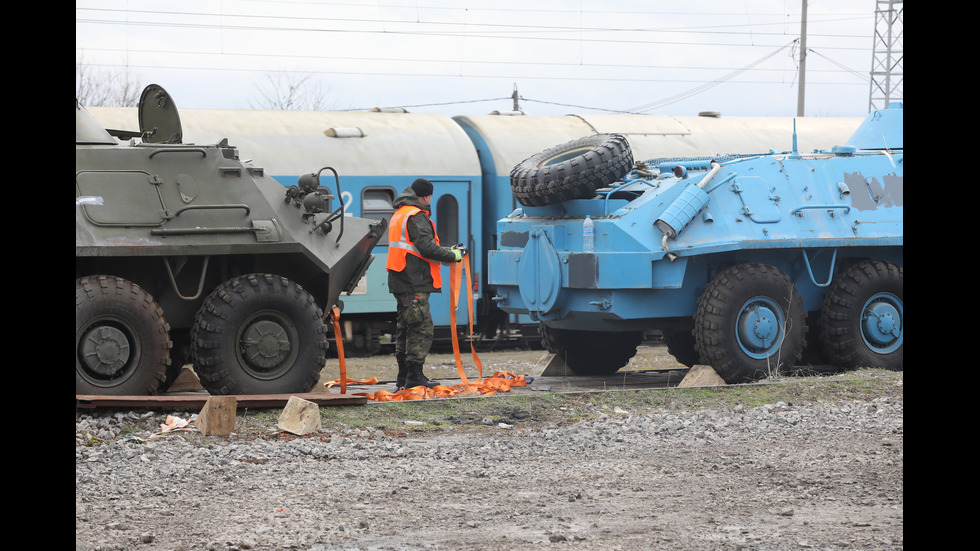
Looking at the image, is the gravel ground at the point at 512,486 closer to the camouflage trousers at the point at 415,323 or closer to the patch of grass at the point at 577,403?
the patch of grass at the point at 577,403

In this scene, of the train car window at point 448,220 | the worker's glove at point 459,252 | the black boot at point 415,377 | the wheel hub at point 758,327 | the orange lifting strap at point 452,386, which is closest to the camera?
the orange lifting strap at point 452,386

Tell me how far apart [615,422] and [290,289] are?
2.83m

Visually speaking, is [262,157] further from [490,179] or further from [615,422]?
[615,422]

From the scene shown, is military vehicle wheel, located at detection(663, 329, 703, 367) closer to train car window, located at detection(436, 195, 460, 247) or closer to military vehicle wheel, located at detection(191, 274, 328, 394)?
military vehicle wheel, located at detection(191, 274, 328, 394)

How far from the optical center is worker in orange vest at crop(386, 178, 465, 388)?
10859mm

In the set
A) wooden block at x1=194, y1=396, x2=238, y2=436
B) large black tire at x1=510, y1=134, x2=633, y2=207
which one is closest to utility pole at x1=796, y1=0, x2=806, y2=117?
large black tire at x1=510, y1=134, x2=633, y2=207

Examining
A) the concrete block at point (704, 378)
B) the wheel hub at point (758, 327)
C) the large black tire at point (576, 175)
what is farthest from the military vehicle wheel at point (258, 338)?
the wheel hub at point (758, 327)

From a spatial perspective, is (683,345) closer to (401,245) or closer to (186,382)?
(401,245)

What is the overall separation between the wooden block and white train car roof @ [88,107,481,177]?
7.65 metres

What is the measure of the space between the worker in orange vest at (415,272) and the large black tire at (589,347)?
240 centimetres

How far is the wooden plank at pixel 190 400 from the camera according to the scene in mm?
8797

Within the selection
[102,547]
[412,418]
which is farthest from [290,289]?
[102,547]

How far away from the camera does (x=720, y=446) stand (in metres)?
8.43

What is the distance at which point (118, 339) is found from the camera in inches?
372
